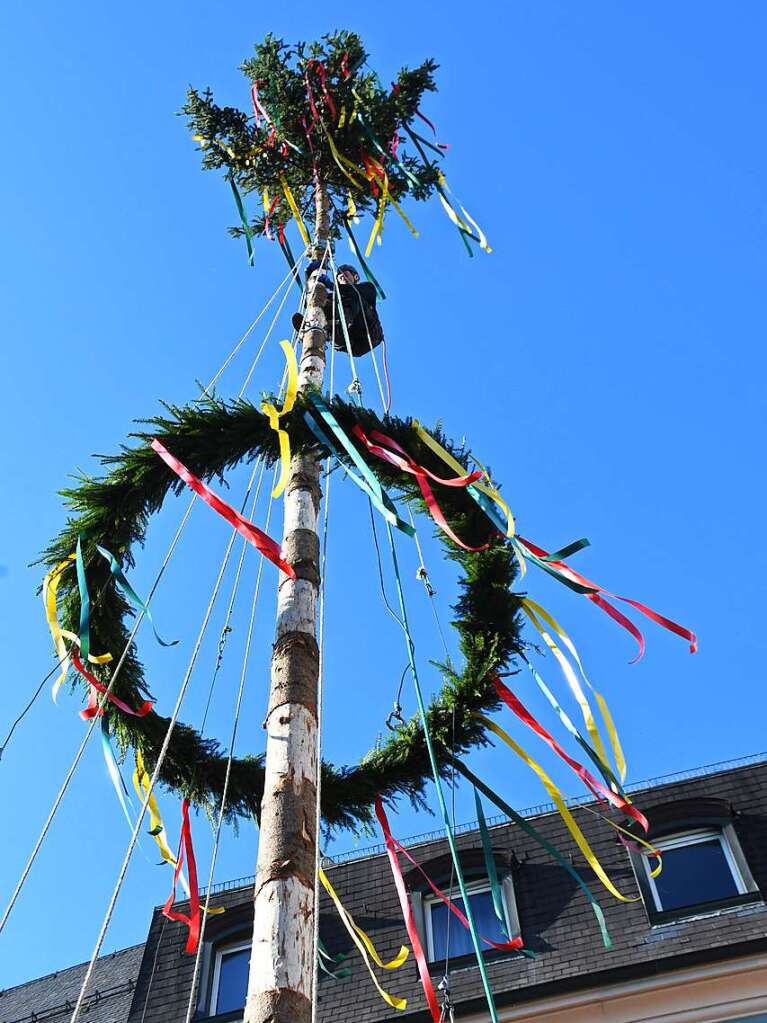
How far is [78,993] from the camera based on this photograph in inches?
432

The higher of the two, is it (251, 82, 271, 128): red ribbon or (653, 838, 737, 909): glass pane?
(251, 82, 271, 128): red ribbon

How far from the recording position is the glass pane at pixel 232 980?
8555 millimetres

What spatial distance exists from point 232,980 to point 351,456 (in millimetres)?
5473

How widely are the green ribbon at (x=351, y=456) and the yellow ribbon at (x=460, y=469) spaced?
1.16 ft

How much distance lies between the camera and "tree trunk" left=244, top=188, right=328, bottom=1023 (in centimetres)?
319

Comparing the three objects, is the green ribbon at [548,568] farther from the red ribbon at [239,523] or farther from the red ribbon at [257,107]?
the red ribbon at [257,107]

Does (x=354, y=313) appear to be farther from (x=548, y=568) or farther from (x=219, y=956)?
(x=219, y=956)

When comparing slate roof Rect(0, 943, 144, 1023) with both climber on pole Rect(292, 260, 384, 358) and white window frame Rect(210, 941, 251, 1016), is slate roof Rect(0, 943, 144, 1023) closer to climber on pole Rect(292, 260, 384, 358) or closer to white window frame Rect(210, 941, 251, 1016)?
white window frame Rect(210, 941, 251, 1016)

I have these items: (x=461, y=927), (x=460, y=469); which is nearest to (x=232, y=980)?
(x=461, y=927)

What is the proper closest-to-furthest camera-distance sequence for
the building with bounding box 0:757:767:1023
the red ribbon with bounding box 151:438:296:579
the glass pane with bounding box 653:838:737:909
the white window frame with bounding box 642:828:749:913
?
the red ribbon with bounding box 151:438:296:579 → the building with bounding box 0:757:767:1023 → the glass pane with bounding box 653:838:737:909 → the white window frame with bounding box 642:828:749:913

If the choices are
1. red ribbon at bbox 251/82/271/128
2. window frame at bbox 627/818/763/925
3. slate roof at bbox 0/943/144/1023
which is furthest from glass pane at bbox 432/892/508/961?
red ribbon at bbox 251/82/271/128

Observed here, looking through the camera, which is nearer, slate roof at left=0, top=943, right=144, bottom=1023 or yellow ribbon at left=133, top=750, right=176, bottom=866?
yellow ribbon at left=133, top=750, right=176, bottom=866

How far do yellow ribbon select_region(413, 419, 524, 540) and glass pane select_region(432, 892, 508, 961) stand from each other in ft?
13.9

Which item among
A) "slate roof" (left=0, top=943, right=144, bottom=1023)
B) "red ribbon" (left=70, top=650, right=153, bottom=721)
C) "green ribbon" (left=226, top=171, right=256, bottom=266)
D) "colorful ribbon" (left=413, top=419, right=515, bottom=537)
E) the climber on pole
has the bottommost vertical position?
"red ribbon" (left=70, top=650, right=153, bottom=721)
